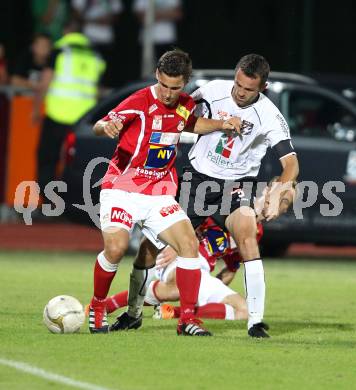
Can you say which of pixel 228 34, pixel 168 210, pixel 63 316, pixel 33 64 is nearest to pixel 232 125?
pixel 168 210

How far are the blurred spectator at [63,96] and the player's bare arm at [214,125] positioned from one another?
35.6 feet

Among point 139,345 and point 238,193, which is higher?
point 238,193

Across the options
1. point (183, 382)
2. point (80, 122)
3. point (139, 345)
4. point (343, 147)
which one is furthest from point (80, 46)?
point (183, 382)

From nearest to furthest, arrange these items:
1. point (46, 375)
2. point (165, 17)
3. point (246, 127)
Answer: point (46, 375), point (246, 127), point (165, 17)

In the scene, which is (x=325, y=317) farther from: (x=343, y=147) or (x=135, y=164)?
(x=343, y=147)

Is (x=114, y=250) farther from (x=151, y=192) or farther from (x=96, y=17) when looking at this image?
(x=96, y=17)

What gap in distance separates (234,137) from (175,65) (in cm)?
96

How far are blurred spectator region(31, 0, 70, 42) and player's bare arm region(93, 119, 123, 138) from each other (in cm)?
1537

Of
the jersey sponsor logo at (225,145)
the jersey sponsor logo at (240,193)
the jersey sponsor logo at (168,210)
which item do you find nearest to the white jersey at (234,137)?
Result: the jersey sponsor logo at (225,145)

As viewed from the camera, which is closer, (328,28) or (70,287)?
(70,287)

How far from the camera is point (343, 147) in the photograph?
1811 centimetres

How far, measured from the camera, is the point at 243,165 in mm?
11945

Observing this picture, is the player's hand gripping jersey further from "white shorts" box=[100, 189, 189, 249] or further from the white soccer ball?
the white soccer ball

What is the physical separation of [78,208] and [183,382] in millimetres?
9196
